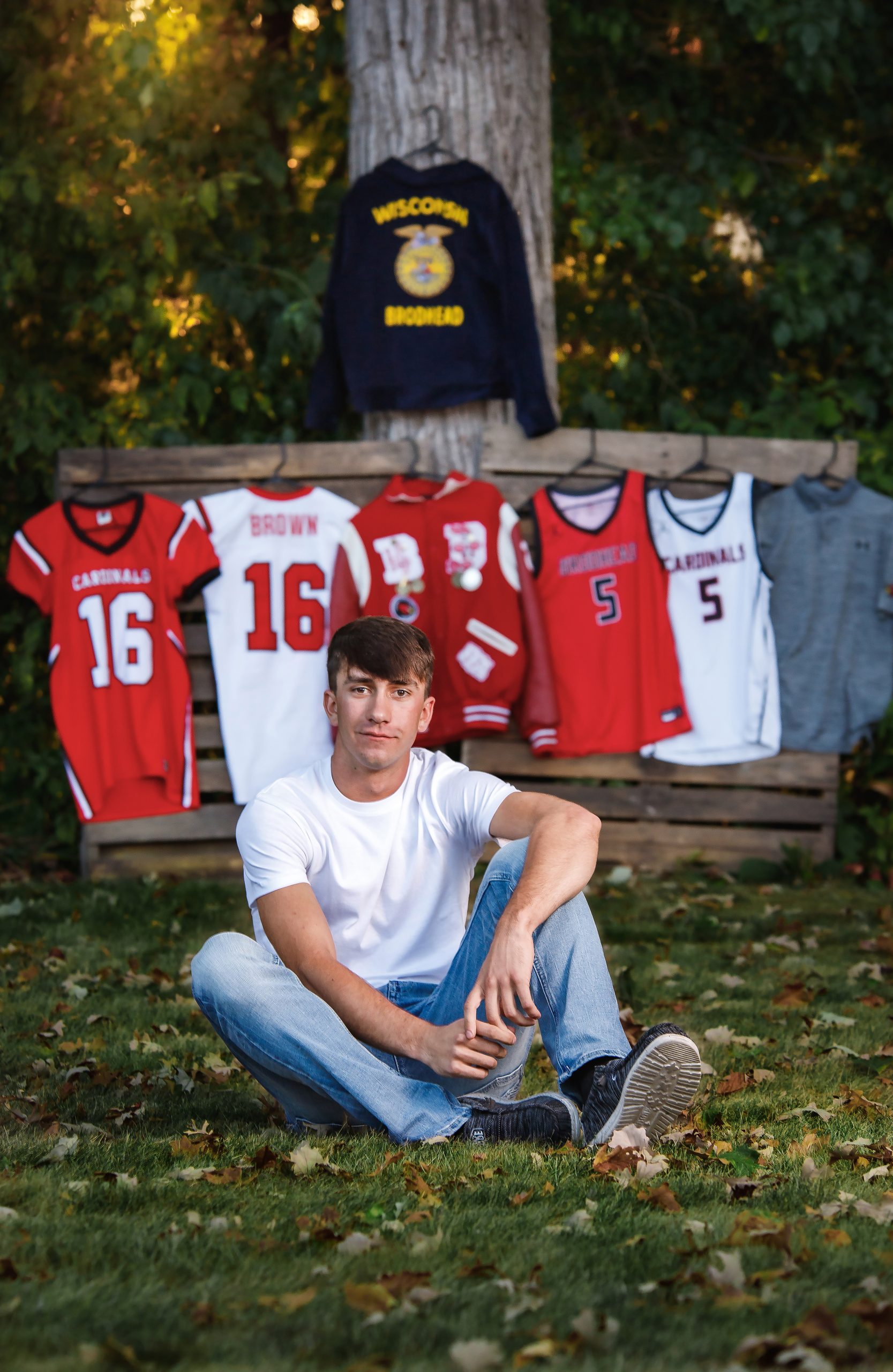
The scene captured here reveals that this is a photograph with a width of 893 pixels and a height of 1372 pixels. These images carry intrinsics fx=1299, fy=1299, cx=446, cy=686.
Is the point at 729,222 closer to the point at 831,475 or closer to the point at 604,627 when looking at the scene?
the point at 831,475

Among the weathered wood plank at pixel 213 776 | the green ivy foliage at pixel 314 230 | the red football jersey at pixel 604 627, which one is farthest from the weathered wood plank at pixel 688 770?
the weathered wood plank at pixel 213 776

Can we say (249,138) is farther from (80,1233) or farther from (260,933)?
(80,1233)

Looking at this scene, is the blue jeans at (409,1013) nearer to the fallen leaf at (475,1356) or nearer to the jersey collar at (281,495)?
the fallen leaf at (475,1356)

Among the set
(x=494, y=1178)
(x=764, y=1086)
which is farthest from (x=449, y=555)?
(x=494, y=1178)

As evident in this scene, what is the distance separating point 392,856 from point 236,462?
3.94 meters

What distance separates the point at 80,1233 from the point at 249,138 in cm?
690

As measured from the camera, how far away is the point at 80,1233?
2287 mm

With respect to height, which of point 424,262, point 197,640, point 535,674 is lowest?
point 535,674

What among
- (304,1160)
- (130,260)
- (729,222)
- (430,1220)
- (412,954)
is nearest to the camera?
(430,1220)

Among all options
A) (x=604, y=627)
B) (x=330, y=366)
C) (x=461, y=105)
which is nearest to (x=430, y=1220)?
(x=604, y=627)

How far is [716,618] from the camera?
21.7 feet

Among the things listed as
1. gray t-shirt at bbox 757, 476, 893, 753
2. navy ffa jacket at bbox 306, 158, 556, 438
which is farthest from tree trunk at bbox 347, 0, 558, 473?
gray t-shirt at bbox 757, 476, 893, 753

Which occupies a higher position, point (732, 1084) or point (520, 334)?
point (520, 334)

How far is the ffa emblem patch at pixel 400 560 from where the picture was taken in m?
6.26
